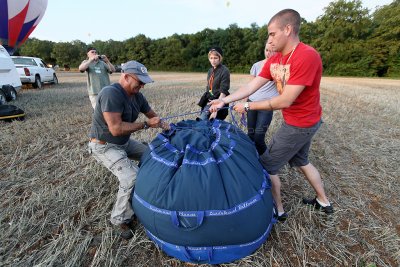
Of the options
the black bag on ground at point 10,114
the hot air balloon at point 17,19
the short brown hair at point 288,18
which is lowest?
the black bag on ground at point 10,114

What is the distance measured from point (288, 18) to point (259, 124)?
144 centimetres

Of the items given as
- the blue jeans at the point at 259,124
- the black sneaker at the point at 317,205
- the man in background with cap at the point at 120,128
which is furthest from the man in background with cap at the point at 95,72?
the black sneaker at the point at 317,205

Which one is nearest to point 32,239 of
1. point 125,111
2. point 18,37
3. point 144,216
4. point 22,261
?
point 22,261

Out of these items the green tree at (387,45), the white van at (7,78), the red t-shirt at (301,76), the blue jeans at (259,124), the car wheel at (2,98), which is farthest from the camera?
the green tree at (387,45)

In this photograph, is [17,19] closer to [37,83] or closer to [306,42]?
[37,83]

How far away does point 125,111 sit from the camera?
95.5 inches

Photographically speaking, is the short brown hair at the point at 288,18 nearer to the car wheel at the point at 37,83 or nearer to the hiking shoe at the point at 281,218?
the hiking shoe at the point at 281,218

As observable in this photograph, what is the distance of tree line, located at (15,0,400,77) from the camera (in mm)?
35125

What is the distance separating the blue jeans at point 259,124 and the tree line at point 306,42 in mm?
38718

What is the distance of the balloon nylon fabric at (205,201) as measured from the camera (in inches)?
68.9

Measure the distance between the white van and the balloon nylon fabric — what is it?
7865 millimetres

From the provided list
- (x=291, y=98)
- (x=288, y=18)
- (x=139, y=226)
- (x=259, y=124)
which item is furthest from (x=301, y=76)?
(x=139, y=226)

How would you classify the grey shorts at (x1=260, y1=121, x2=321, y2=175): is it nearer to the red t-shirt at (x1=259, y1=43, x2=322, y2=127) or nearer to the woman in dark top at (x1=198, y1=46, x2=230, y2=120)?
the red t-shirt at (x1=259, y1=43, x2=322, y2=127)

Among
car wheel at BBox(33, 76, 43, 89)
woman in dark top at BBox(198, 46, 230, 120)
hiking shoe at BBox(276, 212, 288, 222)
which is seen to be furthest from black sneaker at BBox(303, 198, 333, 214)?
car wheel at BBox(33, 76, 43, 89)
